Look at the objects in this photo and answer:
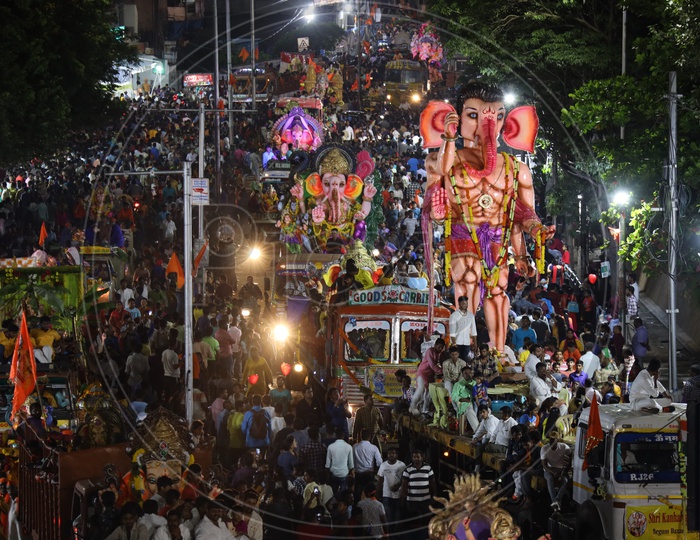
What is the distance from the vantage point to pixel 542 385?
56.9 ft

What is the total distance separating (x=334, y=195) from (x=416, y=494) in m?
17.1

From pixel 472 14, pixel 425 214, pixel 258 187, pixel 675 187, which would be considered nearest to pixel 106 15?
pixel 258 187

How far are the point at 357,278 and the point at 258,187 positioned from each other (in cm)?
1694

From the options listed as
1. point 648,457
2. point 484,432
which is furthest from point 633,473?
point 484,432

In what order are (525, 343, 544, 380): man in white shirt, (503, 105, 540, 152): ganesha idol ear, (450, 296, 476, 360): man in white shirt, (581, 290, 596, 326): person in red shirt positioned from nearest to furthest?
(525, 343, 544, 380): man in white shirt < (450, 296, 476, 360): man in white shirt < (503, 105, 540, 152): ganesha idol ear < (581, 290, 596, 326): person in red shirt

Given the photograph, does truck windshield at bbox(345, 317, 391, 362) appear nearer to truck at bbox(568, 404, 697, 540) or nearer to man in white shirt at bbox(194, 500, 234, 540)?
truck at bbox(568, 404, 697, 540)

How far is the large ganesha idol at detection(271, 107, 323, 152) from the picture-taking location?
46.6 m

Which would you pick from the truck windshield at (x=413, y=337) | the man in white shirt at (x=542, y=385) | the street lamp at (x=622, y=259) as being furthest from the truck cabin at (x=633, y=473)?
the street lamp at (x=622, y=259)

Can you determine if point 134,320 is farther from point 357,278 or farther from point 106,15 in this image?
point 106,15

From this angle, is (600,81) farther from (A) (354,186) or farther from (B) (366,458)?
(B) (366,458)

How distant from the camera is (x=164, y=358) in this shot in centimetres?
2247

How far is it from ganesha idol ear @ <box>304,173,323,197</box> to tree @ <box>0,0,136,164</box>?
5794 millimetres

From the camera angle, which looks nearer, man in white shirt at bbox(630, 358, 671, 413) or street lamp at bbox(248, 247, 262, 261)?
man in white shirt at bbox(630, 358, 671, 413)

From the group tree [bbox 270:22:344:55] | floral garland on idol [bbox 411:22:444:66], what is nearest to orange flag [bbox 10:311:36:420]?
floral garland on idol [bbox 411:22:444:66]
